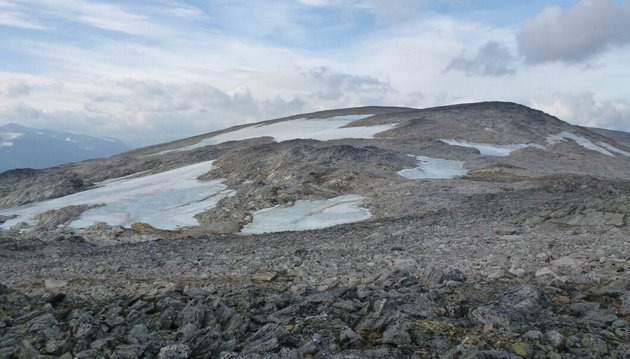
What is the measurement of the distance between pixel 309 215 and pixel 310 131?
49.6 m

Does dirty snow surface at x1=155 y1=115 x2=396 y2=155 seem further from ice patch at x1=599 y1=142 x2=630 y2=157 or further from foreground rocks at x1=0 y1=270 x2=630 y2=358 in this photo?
foreground rocks at x1=0 y1=270 x2=630 y2=358

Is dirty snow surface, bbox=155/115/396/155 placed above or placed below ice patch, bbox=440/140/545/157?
above

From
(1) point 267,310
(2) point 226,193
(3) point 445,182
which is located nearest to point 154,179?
(2) point 226,193

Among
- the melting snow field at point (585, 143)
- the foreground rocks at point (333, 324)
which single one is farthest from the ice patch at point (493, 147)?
the foreground rocks at point (333, 324)

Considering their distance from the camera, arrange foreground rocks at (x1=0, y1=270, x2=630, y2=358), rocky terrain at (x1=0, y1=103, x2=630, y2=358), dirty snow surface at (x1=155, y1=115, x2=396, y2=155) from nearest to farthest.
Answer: foreground rocks at (x1=0, y1=270, x2=630, y2=358), rocky terrain at (x1=0, y1=103, x2=630, y2=358), dirty snow surface at (x1=155, y1=115, x2=396, y2=155)

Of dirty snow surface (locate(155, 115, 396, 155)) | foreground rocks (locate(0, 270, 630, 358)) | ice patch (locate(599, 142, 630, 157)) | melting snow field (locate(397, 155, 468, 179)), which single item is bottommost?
foreground rocks (locate(0, 270, 630, 358))

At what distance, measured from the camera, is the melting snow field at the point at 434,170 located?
3656cm

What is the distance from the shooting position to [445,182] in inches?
1249

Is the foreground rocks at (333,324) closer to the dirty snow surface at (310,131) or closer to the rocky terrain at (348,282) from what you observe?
the rocky terrain at (348,282)

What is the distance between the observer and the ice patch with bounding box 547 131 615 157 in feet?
194

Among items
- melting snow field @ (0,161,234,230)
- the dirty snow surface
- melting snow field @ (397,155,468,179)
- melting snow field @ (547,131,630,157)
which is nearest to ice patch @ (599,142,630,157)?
melting snow field @ (547,131,630,157)

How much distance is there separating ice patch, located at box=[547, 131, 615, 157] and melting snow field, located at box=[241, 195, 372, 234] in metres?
39.8

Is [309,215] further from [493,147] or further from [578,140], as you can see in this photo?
[578,140]

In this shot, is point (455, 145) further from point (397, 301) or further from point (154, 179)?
point (397, 301)
